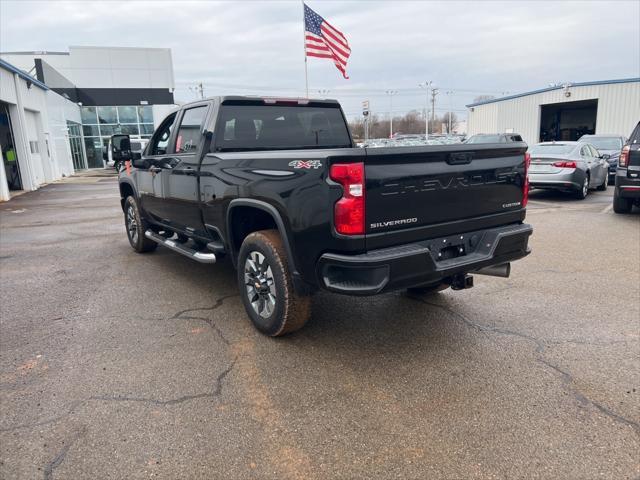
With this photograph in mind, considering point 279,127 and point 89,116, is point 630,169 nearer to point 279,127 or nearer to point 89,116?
point 279,127

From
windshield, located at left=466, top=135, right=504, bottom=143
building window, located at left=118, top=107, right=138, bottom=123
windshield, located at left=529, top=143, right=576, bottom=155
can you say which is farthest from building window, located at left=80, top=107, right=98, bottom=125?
windshield, located at left=529, top=143, right=576, bottom=155

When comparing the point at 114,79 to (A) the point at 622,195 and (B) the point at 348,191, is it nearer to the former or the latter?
(A) the point at 622,195

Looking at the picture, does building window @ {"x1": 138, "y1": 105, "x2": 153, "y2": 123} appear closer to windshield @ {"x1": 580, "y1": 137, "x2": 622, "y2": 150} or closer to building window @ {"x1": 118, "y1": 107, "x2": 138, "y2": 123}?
building window @ {"x1": 118, "y1": 107, "x2": 138, "y2": 123}

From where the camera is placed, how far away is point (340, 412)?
2965mm

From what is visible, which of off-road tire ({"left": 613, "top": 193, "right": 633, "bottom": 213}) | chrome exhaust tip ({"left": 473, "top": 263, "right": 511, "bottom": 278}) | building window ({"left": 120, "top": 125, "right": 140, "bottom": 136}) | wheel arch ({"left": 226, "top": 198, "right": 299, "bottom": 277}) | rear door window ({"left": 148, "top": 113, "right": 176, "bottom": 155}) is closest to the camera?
wheel arch ({"left": 226, "top": 198, "right": 299, "bottom": 277})

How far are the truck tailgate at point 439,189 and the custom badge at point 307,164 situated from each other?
0.32m

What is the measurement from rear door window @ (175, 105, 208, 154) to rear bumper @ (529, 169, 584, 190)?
9.45 metres

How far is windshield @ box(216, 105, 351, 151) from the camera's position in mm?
4711

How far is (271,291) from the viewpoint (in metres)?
3.90

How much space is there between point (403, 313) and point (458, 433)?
1.87m

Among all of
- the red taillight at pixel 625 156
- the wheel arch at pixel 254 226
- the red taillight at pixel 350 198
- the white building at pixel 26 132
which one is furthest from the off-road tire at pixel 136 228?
the white building at pixel 26 132

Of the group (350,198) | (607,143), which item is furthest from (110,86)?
(350,198)

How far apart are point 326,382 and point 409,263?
993mm

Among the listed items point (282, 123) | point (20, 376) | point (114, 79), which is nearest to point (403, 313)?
point (282, 123)
